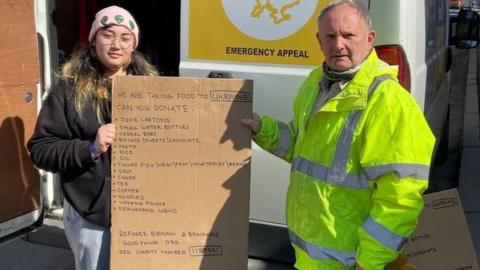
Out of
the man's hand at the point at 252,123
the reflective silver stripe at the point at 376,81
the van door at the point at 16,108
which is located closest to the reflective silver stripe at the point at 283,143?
the man's hand at the point at 252,123

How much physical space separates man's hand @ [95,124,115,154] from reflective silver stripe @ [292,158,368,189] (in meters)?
0.71

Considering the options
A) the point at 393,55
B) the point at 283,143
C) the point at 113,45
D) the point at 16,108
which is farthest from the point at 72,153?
the point at 393,55

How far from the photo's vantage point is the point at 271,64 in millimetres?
2689

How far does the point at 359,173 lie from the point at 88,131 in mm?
1029

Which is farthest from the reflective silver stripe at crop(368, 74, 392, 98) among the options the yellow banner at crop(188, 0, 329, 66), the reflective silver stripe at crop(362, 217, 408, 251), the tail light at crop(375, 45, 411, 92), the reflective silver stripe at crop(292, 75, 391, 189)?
the yellow banner at crop(188, 0, 329, 66)

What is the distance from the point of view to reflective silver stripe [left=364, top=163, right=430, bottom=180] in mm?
1673

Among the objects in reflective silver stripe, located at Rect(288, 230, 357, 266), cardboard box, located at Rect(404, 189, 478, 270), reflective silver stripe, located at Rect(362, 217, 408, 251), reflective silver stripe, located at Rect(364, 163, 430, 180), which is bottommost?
cardboard box, located at Rect(404, 189, 478, 270)

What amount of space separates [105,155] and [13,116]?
0.58 m

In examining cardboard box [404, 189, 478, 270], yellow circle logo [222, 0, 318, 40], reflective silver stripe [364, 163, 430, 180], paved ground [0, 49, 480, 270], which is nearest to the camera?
reflective silver stripe [364, 163, 430, 180]

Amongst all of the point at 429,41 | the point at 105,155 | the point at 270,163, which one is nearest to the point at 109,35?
the point at 105,155

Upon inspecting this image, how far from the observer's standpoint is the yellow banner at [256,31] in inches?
102

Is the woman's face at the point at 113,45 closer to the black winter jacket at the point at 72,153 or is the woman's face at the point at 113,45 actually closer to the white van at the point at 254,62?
the black winter jacket at the point at 72,153

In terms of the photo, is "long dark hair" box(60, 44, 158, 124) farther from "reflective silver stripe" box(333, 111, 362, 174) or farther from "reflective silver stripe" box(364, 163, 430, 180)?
"reflective silver stripe" box(364, 163, 430, 180)

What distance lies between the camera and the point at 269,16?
2613 mm
